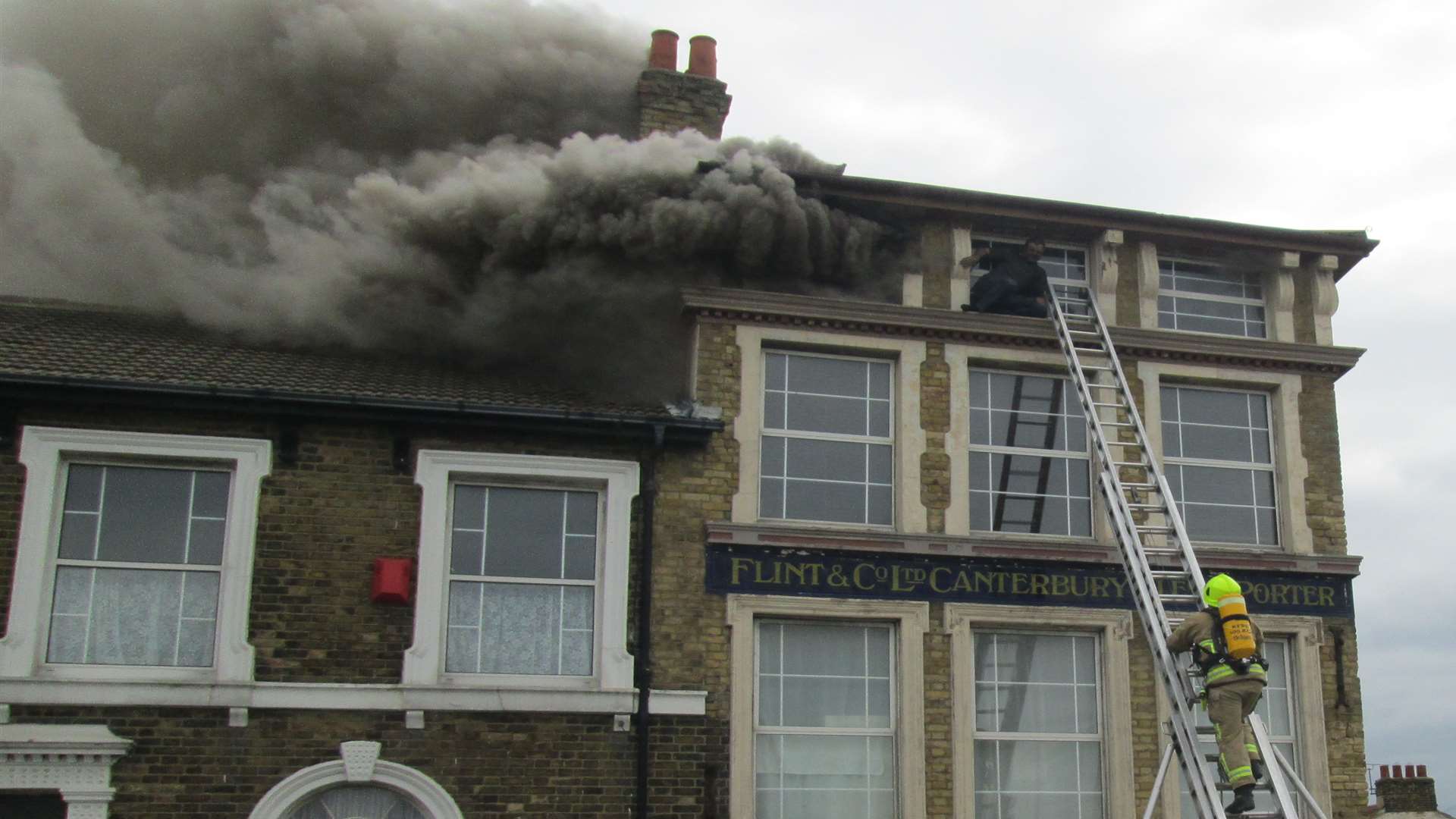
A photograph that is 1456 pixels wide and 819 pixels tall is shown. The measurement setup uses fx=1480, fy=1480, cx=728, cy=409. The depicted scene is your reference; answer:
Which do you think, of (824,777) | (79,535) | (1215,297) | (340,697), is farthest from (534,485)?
(1215,297)

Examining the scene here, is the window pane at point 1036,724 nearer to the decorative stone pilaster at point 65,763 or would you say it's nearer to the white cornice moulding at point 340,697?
the white cornice moulding at point 340,697

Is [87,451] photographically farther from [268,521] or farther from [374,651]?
[374,651]

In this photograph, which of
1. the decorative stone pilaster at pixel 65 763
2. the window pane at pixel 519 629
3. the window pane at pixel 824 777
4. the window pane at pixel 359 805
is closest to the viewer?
the decorative stone pilaster at pixel 65 763

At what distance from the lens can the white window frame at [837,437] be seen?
12875mm

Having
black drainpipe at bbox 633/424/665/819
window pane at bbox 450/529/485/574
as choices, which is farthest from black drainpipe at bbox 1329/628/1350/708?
window pane at bbox 450/529/485/574

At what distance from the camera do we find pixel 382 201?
1372 centimetres

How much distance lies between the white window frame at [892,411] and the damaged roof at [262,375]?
50cm

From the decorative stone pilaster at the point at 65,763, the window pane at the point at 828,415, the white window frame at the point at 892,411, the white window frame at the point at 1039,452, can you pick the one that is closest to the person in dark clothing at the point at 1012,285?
the white window frame at the point at 1039,452

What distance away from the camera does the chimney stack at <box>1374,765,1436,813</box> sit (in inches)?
728

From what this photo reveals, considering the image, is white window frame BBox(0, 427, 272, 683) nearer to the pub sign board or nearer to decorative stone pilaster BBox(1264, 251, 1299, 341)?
the pub sign board

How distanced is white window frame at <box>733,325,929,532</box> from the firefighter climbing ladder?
1443mm

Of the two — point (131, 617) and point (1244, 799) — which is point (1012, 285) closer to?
point (1244, 799)

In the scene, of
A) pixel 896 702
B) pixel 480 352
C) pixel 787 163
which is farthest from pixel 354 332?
pixel 896 702

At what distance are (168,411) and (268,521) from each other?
3.83ft
